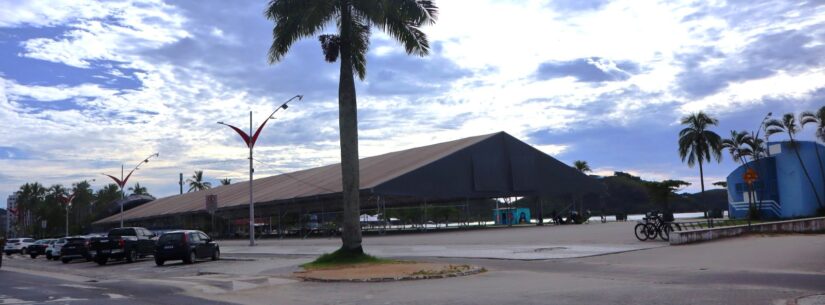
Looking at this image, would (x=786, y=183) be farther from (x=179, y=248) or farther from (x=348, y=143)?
(x=179, y=248)

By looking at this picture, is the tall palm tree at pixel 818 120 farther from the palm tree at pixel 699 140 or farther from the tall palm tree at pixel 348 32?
the tall palm tree at pixel 348 32

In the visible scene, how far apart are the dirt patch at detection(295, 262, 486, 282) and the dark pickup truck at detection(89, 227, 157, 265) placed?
14.9 m

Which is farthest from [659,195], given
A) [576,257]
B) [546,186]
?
[576,257]

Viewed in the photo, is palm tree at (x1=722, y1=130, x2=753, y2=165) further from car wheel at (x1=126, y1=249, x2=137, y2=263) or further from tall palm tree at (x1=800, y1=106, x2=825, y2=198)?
car wheel at (x1=126, y1=249, x2=137, y2=263)

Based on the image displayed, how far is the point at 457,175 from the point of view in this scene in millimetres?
53031

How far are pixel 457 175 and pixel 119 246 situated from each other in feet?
93.1

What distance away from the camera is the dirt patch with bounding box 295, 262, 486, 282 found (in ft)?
54.0

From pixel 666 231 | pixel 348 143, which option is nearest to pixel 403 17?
pixel 348 143

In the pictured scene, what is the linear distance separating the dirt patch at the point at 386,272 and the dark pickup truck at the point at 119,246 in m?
14.9

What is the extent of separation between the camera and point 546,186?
59.3m

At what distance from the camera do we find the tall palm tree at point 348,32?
2133 cm

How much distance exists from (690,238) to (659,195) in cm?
4034

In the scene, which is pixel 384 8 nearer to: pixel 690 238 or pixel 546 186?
pixel 690 238

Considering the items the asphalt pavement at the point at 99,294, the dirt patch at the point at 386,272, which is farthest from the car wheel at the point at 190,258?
the dirt patch at the point at 386,272
